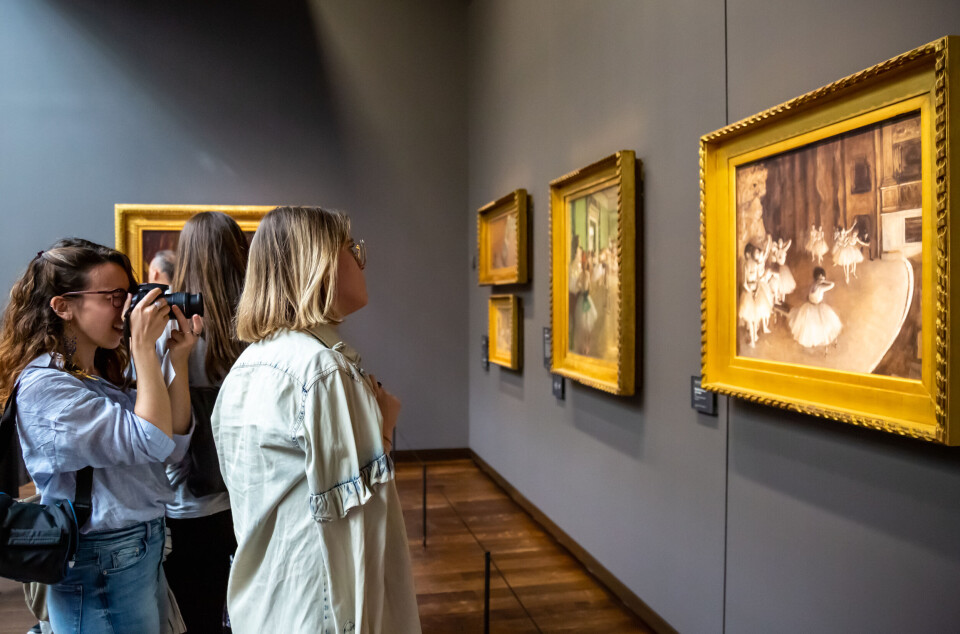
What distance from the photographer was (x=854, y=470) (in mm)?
2430

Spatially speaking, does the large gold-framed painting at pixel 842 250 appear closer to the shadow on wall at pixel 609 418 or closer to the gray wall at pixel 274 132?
the shadow on wall at pixel 609 418

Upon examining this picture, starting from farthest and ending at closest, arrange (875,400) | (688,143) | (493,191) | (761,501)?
1. (493,191)
2. (688,143)
3. (761,501)
4. (875,400)

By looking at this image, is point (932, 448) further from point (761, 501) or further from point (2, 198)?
point (2, 198)

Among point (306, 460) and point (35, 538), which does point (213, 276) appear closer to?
point (35, 538)

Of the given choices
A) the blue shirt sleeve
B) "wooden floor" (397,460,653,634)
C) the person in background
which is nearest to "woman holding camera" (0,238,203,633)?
the blue shirt sleeve

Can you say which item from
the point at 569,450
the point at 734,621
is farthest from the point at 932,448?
the point at 569,450

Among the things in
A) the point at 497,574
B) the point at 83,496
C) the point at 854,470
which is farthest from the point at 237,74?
the point at 854,470

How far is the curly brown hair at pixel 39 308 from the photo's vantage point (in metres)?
2.16

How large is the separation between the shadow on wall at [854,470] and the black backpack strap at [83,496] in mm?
2503

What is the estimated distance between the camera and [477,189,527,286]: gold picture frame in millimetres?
6043

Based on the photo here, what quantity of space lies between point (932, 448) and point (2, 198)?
8571mm

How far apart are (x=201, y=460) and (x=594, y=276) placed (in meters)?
2.79

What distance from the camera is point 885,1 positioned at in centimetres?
229

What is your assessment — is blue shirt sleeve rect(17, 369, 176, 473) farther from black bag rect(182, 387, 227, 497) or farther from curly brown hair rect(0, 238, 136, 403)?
black bag rect(182, 387, 227, 497)
